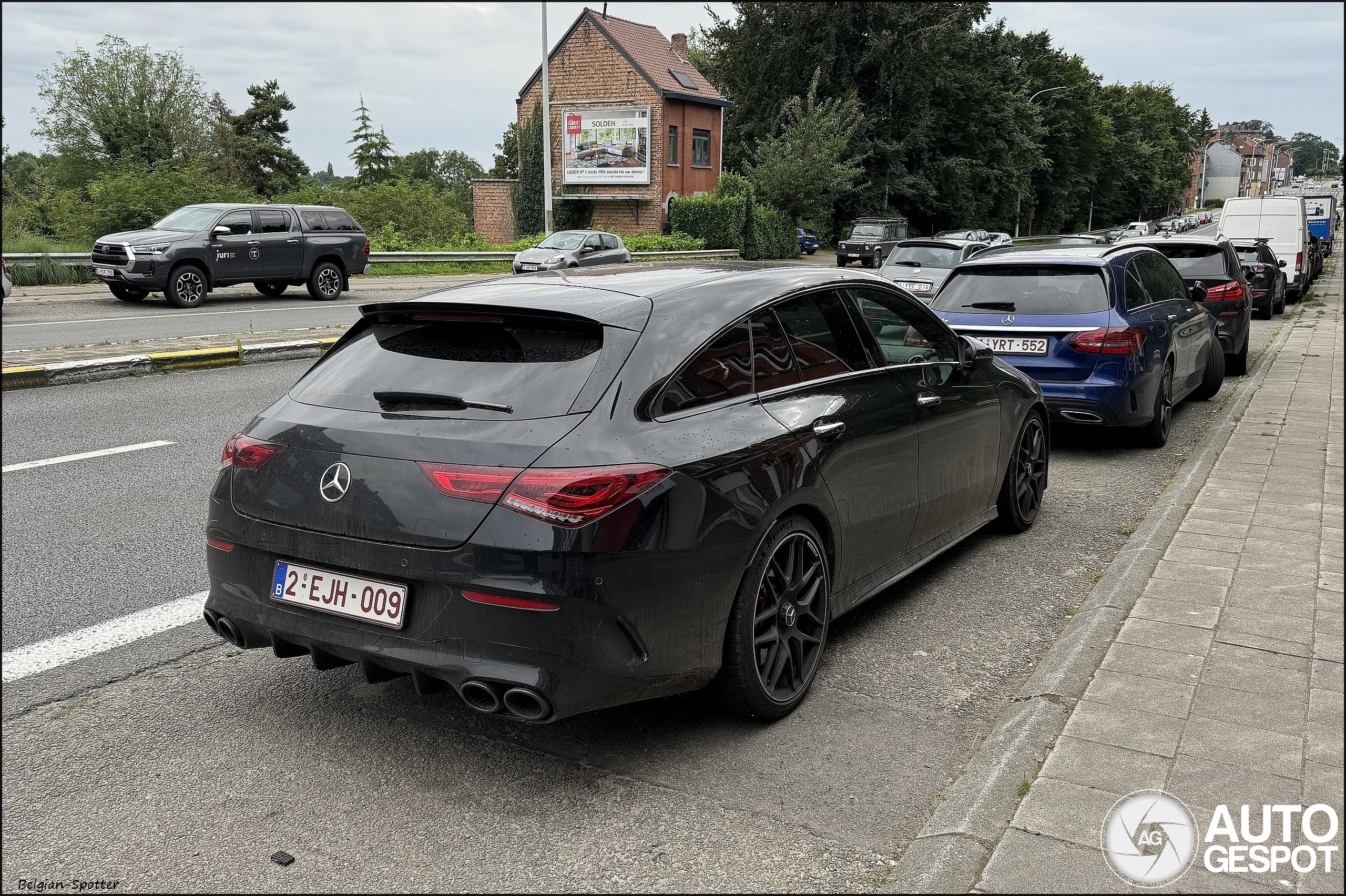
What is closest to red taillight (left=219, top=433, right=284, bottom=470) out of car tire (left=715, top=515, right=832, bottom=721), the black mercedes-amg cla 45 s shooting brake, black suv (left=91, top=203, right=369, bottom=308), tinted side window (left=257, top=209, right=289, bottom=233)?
the black mercedes-amg cla 45 s shooting brake

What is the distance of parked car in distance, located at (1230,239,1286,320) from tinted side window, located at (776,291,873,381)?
63.3ft

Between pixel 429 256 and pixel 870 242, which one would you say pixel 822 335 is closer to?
pixel 429 256

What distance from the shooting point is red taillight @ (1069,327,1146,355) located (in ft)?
27.1

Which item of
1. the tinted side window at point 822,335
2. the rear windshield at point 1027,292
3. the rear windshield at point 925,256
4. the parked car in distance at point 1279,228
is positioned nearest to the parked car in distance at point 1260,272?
the parked car in distance at point 1279,228

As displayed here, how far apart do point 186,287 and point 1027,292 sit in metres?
15.5

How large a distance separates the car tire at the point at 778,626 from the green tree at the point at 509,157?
1905 inches

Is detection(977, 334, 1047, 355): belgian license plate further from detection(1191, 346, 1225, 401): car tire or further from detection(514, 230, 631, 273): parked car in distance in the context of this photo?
detection(514, 230, 631, 273): parked car in distance

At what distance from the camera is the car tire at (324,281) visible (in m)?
21.5

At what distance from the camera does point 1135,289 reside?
350 inches

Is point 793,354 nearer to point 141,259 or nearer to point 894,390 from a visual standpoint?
point 894,390

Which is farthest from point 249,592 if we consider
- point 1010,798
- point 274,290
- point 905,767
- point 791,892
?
point 274,290

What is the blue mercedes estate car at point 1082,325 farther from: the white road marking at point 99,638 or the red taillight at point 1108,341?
the white road marking at point 99,638

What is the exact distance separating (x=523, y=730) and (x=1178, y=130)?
143 meters

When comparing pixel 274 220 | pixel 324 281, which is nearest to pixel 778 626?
pixel 274 220
